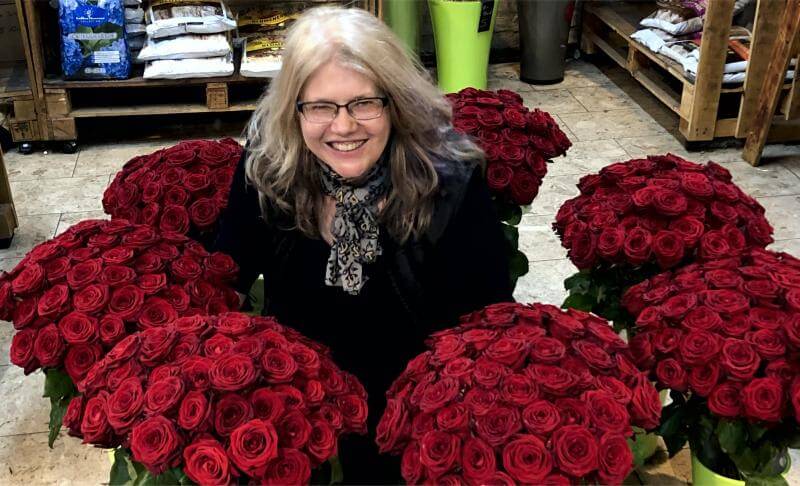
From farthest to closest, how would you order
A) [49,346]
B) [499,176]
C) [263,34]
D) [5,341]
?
[263,34], [5,341], [499,176], [49,346]

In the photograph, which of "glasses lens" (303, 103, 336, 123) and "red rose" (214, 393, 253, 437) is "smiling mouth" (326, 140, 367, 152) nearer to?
"glasses lens" (303, 103, 336, 123)

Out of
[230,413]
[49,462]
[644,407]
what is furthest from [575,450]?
[49,462]

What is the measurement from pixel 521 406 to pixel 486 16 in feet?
11.5

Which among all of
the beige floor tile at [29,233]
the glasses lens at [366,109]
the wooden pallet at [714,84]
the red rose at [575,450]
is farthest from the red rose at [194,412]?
the wooden pallet at [714,84]

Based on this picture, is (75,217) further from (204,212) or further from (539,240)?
(539,240)

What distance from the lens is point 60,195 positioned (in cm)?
384

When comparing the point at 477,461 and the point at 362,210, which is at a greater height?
the point at 362,210

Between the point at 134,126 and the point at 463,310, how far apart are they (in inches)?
125

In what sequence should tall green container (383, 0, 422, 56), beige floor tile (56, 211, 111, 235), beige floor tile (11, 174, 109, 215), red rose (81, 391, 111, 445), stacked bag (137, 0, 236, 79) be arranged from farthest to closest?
tall green container (383, 0, 422, 56), stacked bag (137, 0, 236, 79), beige floor tile (11, 174, 109, 215), beige floor tile (56, 211, 111, 235), red rose (81, 391, 111, 445)

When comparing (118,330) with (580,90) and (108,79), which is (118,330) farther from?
(580,90)

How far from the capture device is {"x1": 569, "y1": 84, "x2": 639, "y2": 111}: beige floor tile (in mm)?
4789

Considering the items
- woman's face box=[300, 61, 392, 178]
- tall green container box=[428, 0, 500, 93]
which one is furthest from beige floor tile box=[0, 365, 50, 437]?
tall green container box=[428, 0, 500, 93]

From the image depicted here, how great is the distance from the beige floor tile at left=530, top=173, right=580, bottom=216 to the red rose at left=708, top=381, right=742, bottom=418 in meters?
2.08

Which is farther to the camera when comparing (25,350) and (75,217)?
(75,217)
